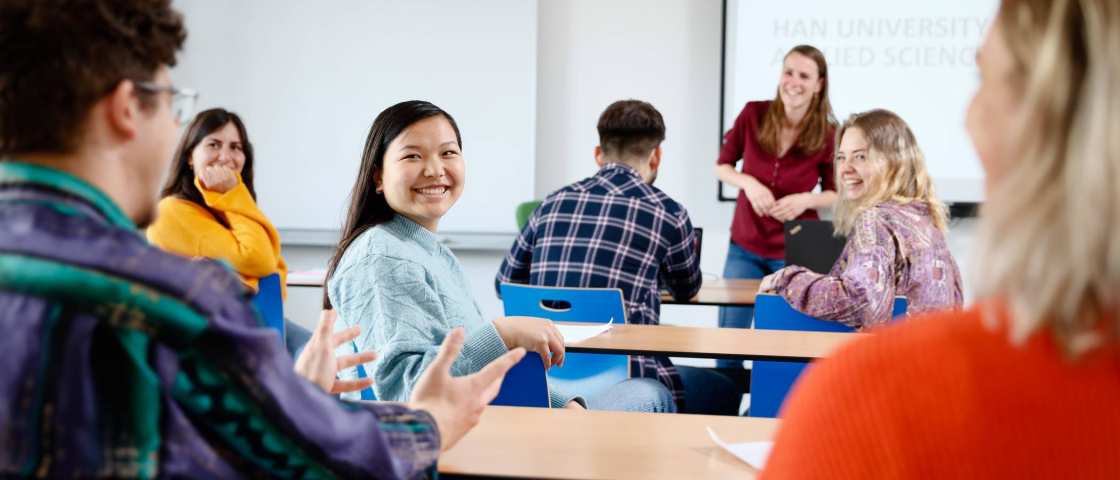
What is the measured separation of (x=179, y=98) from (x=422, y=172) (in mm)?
1118

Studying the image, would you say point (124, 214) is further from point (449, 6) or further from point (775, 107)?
point (449, 6)

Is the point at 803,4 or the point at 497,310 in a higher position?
the point at 803,4

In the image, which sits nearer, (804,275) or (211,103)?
(804,275)

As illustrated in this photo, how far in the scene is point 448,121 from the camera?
2184 mm

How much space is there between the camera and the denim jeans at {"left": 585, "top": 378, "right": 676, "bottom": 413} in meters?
2.51

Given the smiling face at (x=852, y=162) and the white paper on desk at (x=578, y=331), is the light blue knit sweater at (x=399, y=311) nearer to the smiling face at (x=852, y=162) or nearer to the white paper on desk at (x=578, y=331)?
the white paper on desk at (x=578, y=331)

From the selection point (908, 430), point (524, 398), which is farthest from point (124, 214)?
point (524, 398)

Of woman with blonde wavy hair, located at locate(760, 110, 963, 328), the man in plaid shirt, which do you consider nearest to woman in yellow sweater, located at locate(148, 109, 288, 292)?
the man in plaid shirt

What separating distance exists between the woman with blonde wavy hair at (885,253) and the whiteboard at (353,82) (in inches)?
117

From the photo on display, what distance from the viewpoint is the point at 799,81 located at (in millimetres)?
4363

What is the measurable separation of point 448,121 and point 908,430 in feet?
5.41

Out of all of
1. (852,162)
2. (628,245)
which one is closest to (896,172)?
(852,162)

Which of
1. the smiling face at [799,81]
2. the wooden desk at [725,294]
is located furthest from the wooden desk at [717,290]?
the smiling face at [799,81]

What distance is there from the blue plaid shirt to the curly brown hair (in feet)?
7.17
